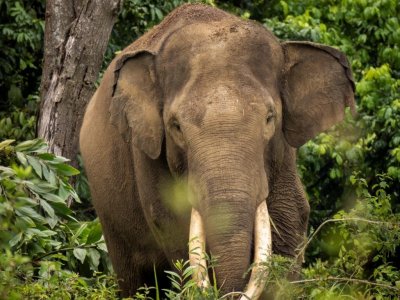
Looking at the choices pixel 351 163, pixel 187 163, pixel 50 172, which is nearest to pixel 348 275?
pixel 187 163

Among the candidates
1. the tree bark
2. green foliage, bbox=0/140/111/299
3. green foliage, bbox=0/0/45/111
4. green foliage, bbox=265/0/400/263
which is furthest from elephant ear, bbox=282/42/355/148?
green foliage, bbox=0/0/45/111

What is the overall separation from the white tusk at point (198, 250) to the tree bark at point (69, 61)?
→ 297 cm

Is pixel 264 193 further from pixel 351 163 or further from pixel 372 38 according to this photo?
pixel 372 38

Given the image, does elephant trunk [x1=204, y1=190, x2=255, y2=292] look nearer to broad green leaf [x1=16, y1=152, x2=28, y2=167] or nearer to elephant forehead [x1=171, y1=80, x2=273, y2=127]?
elephant forehead [x1=171, y1=80, x2=273, y2=127]

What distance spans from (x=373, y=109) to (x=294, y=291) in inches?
215

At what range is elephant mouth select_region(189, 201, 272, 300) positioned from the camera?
6105 mm

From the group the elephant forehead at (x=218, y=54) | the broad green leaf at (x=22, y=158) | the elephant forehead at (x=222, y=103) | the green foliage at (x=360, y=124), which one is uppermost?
the elephant forehead at (x=218, y=54)

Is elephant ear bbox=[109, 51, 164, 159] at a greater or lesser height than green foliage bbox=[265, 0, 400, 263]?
greater

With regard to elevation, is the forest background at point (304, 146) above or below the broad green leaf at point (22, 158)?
below

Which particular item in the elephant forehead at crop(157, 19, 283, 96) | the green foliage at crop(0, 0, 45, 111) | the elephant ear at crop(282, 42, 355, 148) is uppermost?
the elephant forehead at crop(157, 19, 283, 96)

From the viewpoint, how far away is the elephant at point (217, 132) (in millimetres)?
6480

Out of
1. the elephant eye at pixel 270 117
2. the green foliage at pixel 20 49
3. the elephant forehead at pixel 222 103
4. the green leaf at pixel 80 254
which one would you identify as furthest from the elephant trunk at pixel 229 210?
the green foliage at pixel 20 49

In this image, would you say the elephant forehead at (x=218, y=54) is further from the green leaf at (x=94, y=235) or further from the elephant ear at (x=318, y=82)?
the green leaf at (x=94, y=235)

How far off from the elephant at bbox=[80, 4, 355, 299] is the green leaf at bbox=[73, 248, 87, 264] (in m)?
0.58
